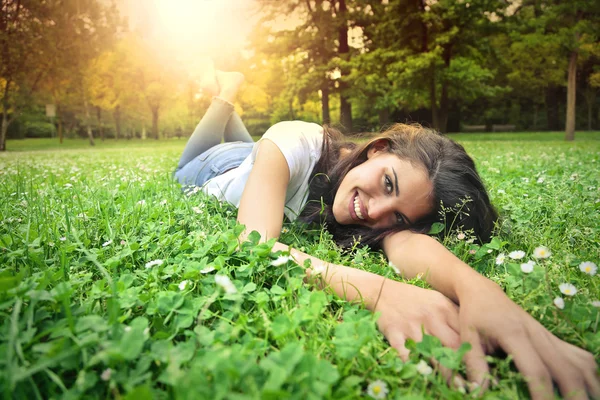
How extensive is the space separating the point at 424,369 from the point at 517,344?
0.91 ft

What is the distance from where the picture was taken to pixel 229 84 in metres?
4.20

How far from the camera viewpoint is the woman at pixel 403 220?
1021 mm

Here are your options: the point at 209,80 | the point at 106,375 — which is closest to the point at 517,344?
the point at 106,375

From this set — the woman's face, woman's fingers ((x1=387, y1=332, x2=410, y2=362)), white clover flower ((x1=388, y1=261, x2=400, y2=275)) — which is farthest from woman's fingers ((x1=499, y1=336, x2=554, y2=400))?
the woman's face

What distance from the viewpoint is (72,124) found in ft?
114

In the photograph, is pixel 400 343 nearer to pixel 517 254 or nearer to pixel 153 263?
pixel 517 254

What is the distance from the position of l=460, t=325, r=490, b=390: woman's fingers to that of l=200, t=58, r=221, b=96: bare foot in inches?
159

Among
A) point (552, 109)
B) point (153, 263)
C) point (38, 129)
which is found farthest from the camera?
point (552, 109)

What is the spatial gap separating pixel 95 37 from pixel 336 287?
16.5 metres

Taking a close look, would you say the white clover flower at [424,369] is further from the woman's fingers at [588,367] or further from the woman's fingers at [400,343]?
the woman's fingers at [588,367]

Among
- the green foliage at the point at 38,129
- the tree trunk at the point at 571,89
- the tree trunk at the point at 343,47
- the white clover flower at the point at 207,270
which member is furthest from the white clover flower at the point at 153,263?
the green foliage at the point at 38,129

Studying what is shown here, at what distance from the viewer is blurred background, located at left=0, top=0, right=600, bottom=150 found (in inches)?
405

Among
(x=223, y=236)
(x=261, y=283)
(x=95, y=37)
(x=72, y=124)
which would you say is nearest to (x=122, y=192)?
(x=223, y=236)

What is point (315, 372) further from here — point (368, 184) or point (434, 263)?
point (368, 184)
